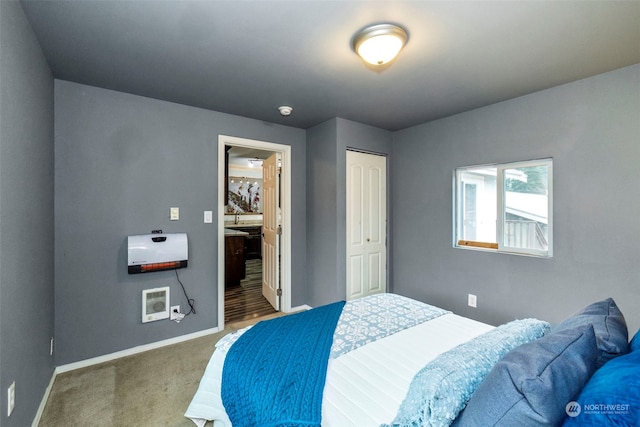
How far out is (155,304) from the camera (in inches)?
108

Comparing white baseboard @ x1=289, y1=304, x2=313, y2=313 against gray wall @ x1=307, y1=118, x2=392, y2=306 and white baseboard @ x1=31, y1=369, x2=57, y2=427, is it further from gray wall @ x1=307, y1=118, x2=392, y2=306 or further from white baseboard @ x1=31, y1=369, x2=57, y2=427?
white baseboard @ x1=31, y1=369, x2=57, y2=427

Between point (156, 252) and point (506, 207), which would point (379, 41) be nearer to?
point (506, 207)

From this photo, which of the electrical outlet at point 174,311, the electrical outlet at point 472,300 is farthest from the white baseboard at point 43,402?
the electrical outlet at point 472,300

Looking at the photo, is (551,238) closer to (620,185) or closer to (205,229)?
(620,185)

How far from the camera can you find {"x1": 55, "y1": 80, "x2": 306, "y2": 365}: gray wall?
2.39m

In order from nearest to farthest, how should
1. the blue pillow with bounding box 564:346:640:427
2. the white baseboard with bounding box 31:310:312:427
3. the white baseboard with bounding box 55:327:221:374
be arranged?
the blue pillow with bounding box 564:346:640:427
the white baseboard with bounding box 31:310:312:427
the white baseboard with bounding box 55:327:221:374

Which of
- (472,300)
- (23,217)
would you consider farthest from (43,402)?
(472,300)

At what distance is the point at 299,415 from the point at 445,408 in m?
0.53

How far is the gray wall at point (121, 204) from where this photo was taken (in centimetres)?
239

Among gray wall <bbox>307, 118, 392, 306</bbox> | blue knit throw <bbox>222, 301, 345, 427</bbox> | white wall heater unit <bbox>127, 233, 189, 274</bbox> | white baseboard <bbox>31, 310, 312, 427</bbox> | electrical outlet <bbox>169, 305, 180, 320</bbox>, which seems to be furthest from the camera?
gray wall <bbox>307, 118, 392, 306</bbox>

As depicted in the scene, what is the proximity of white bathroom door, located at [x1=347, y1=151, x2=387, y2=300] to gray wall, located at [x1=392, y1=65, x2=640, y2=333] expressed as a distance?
0.49m

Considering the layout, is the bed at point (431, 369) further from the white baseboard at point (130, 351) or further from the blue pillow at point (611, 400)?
the white baseboard at point (130, 351)

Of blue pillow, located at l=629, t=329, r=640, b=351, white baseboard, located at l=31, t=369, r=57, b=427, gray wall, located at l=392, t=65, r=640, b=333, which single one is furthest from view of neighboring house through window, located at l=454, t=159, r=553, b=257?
white baseboard, located at l=31, t=369, r=57, b=427

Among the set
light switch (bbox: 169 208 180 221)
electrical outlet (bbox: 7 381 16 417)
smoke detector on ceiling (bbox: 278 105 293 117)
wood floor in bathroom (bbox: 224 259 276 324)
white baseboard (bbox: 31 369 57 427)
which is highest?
smoke detector on ceiling (bbox: 278 105 293 117)
